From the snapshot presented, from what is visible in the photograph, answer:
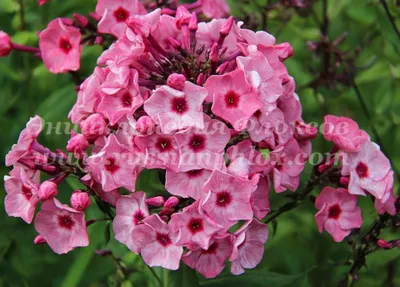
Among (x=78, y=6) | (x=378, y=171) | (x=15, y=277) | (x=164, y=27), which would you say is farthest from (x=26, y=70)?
(x=378, y=171)

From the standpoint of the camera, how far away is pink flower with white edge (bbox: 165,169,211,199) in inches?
77.1

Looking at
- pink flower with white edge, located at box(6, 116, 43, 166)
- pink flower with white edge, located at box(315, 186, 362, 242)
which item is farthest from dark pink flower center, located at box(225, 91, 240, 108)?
pink flower with white edge, located at box(6, 116, 43, 166)

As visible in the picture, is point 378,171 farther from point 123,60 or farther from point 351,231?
point 123,60

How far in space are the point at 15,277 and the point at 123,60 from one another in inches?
47.8

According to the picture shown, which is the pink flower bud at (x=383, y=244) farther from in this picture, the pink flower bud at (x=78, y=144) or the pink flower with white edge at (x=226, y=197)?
the pink flower bud at (x=78, y=144)

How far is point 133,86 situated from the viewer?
2.01 meters

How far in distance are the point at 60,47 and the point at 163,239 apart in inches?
33.5

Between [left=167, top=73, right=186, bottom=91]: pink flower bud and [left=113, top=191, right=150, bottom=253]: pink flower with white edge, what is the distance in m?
0.30

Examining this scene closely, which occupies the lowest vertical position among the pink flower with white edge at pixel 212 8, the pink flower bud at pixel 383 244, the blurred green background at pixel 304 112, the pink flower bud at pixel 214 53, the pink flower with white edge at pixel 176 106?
the blurred green background at pixel 304 112

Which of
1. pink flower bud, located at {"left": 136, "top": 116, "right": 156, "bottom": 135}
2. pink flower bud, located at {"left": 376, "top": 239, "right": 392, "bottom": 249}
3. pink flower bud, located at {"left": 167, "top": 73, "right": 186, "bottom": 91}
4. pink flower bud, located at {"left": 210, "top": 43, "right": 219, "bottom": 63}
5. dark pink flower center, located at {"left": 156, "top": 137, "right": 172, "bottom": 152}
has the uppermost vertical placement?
pink flower bud, located at {"left": 210, "top": 43, "right": 219, "bottom": 63}

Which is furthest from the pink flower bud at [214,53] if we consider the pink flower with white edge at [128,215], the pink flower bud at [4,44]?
the pink flower bud at [4,44]

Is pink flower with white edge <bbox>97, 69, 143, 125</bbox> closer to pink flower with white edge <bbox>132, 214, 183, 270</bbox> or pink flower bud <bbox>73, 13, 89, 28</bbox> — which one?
pink flower with white edge <bbox>132, 214, 183, 270</bbox>

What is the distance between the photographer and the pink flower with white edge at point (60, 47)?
249 centimetres

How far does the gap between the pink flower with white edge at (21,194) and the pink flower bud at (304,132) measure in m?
0.76
